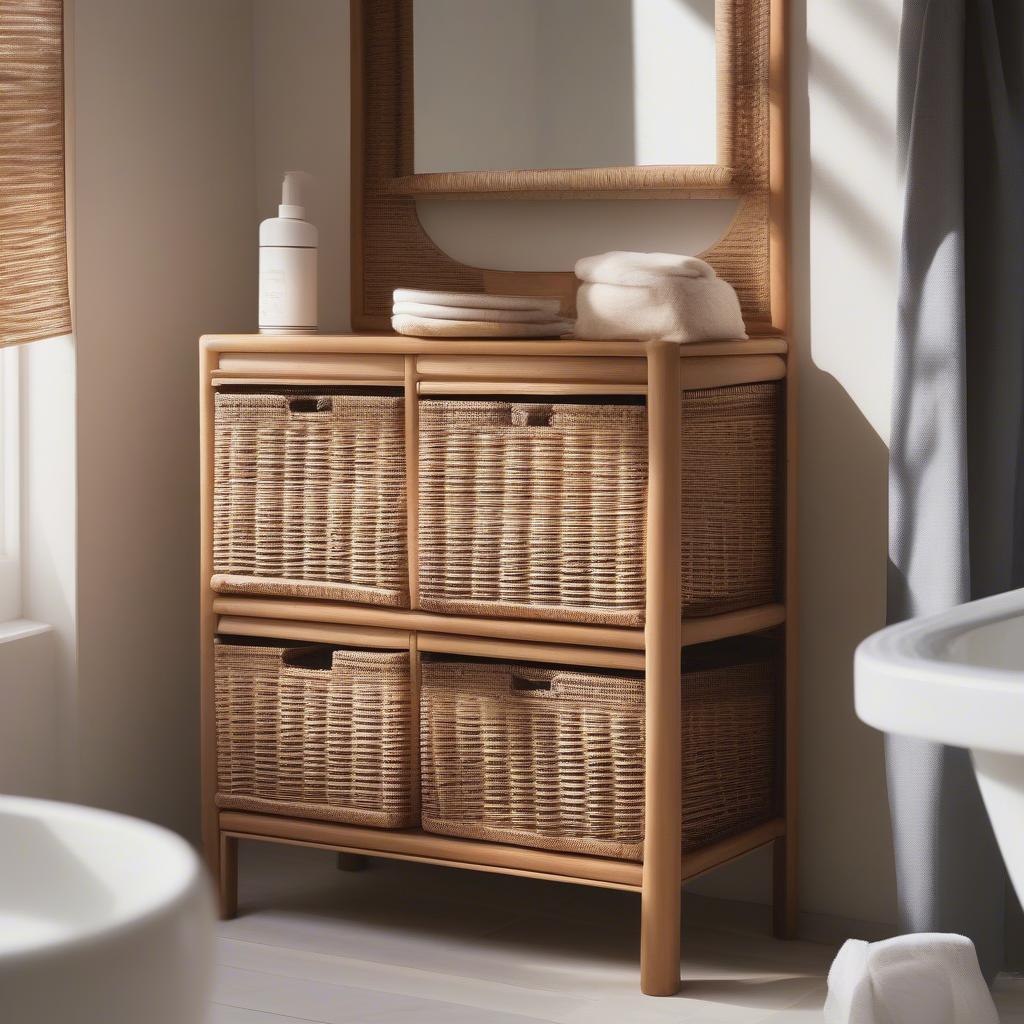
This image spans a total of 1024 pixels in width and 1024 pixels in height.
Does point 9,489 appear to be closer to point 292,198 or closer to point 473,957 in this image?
point 292,198

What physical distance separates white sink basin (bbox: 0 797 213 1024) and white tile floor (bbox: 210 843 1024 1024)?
883mm

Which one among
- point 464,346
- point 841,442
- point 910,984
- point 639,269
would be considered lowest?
point 910,984

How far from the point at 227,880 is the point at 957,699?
5.26 feet

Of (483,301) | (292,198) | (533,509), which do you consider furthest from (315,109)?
(533,509)

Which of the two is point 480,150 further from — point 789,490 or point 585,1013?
point 585,1013

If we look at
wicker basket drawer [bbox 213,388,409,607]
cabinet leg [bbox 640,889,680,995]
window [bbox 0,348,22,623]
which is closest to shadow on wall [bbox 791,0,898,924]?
cabinet leg [bbox 640,889,680,995]

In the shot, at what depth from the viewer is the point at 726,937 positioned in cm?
247

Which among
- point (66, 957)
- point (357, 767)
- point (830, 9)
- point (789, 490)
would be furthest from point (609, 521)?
point (66, 957)

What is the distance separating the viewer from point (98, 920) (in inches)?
43.8

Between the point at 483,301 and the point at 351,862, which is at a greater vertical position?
the point at 483,301

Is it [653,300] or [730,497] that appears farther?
[730,497]

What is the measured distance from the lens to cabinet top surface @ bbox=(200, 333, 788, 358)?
2188 millimetres

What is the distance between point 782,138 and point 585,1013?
52.3 inches

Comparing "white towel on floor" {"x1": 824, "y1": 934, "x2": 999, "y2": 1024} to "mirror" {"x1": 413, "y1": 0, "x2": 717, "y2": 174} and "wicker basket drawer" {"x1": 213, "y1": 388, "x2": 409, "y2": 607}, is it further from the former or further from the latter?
"mirror" {"x1": 413, "y1": 0, "x2": 717, "y2": 174}
